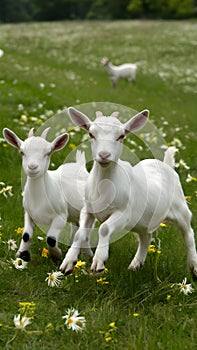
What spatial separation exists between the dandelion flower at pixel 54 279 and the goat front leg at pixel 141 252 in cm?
82

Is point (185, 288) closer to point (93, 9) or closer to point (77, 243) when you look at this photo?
point (77, 243)

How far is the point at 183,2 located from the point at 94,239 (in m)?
73.5

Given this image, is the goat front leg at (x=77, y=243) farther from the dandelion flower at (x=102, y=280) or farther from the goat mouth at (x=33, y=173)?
the goat mouth at (x=33, y=173)

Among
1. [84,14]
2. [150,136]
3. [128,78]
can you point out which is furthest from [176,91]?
[84,14]

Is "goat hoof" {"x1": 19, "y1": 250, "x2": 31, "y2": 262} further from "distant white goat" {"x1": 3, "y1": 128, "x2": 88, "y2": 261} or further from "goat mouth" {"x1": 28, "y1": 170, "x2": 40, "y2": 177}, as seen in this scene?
"goat mouth" {"x1": 28, "y1": 170, "x2": 40, "y2": 177}

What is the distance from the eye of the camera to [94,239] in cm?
564

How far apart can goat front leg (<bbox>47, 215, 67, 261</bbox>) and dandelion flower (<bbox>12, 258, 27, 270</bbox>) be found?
30 centimetres

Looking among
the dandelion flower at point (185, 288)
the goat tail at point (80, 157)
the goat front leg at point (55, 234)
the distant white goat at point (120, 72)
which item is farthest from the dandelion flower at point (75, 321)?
the distant white goat at point (120, 72)

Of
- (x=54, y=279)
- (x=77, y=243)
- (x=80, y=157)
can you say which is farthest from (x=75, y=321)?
(x=80, y=157)

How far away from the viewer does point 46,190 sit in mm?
5734

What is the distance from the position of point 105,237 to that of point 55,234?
933mm

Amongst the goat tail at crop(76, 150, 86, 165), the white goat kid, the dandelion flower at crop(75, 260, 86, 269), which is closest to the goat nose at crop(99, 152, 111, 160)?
the white goat kid

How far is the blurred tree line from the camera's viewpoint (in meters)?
75.5

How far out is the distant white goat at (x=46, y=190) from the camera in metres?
5.43
